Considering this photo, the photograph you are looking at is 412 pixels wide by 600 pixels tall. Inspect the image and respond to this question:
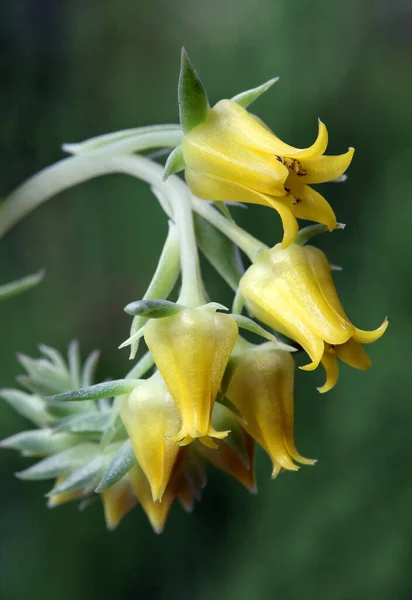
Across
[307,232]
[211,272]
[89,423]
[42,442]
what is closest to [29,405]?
[42,442]

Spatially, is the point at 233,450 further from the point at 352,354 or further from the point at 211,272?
the point at 211,272

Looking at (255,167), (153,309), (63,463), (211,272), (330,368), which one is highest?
(255,167)

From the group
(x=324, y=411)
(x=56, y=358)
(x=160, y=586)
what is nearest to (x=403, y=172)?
(x=324, y=411)

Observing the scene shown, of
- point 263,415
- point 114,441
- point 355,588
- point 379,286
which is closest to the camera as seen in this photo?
point 263,415

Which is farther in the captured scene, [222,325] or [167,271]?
[167,271]

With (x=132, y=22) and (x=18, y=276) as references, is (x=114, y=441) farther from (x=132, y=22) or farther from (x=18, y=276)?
(x=132, y=22)

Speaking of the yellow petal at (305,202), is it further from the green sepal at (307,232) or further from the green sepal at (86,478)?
the green sepal at (86,478)

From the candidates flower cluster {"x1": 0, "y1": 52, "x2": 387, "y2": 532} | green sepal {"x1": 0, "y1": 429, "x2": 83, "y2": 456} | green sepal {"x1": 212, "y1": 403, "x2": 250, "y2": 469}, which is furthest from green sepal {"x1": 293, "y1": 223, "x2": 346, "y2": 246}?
green sepal {"x1": 0, "y1": 429, "x2": 83, "y2": 456}
